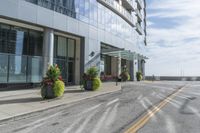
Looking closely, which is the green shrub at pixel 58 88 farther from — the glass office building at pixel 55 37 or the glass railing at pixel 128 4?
the glass railing at pixel 128 4

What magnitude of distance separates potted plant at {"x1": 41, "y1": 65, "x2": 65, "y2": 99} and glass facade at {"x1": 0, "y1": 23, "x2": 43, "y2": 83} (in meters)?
5.77

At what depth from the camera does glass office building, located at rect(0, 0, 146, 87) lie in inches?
882

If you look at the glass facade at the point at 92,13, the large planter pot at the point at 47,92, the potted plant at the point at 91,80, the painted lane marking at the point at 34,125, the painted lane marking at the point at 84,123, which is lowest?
the painted lane marking at the point at 34,125

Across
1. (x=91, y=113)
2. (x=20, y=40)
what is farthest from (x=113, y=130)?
(x=20, y=40)

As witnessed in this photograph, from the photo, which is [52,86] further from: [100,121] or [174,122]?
[174,122]

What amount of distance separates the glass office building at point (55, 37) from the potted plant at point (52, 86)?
577 centimetres

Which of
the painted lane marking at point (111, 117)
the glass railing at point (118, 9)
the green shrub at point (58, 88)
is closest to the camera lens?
the painted lane marking at point (111, 117)

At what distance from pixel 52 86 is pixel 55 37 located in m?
12.7

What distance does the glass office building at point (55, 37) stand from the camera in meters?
22.4

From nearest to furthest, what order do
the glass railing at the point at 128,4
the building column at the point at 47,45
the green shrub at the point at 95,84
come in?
the green shrub at the point at 95,84, the building column at the point at 47,45, the glass railing at the point at 128,4

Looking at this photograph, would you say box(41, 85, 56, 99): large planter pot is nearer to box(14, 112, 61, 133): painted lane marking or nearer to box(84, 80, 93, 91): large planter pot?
box(14, 112, 61, 133): painted lane marking

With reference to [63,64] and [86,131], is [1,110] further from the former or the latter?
[63,64]

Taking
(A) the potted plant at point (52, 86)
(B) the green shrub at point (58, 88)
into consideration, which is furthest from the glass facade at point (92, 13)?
(B) the green shrub at point (58, 88)

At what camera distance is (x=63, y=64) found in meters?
30.0
